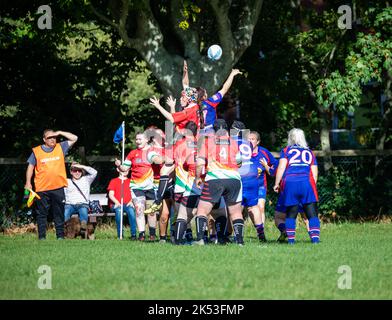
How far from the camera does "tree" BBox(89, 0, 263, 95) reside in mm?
19812

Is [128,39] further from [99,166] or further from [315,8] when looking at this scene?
[315,8]

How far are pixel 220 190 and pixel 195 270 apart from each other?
305 cm

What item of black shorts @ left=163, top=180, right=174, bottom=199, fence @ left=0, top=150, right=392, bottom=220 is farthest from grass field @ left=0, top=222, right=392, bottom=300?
fence @ left=0, top=150, right=392, bottom=220

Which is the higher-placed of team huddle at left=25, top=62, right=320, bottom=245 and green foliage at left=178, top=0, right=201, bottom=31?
green foliage at left=178, top=0, right=201, bottom=31

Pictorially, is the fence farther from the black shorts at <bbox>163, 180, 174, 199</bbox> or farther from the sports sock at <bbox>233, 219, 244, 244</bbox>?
the sports sock at <bbox>233, 219, 244, 244</bbox>

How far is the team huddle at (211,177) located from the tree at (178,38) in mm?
3564

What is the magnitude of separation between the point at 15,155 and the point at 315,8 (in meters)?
9.90

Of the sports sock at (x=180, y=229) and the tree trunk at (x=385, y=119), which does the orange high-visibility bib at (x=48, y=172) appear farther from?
the tree trunk at (x=385, y=119)

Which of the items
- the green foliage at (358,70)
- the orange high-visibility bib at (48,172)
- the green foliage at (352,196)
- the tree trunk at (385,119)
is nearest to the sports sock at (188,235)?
the orange high-visibility bib at (48,172)

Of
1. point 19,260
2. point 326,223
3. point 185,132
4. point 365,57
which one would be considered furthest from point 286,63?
point 19,260

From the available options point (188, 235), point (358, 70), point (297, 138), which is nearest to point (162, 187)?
point (188, 235)

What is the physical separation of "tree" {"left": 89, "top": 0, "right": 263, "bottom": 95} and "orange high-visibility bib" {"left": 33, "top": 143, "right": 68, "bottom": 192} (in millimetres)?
4078

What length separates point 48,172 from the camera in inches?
657

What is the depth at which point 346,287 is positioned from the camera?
982cm
